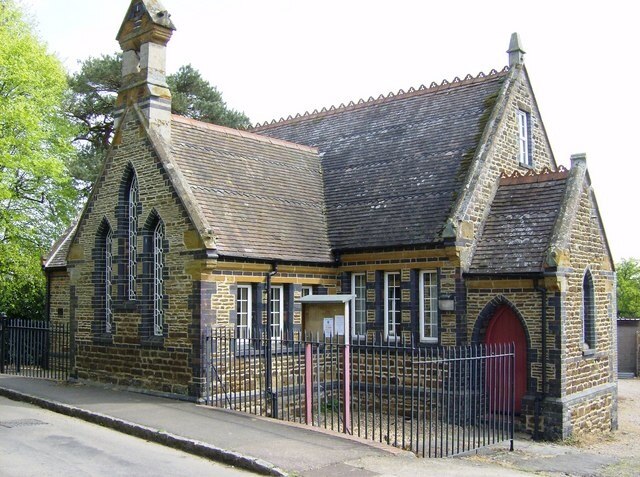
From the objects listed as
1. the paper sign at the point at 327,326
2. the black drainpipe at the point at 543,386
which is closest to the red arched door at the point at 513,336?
the black drainpipe at the point at 543,386

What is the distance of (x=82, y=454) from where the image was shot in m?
10.9

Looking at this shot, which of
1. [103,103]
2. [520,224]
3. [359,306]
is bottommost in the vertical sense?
[359,306]

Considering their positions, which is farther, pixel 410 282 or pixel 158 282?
pixel 410 282

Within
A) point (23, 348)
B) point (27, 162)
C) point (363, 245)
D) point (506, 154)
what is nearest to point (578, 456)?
point (363, 245)

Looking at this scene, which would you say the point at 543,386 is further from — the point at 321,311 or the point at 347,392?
the point at 321,311

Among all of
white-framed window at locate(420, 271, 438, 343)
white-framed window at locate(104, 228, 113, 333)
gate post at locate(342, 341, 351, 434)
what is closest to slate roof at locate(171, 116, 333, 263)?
white-framed window at locate(420, 271, 438, 343)

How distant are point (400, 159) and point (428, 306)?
16.3 feet

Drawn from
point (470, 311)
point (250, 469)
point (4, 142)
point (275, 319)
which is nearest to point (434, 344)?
point (470, 311)

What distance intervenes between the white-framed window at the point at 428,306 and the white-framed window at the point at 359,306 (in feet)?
5.77

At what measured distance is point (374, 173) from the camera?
20469mm

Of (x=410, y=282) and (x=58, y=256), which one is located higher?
(x=58, y=256)

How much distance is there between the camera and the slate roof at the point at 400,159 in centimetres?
1802

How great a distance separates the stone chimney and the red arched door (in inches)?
356

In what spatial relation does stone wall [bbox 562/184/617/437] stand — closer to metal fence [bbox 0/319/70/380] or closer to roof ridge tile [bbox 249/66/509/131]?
roof ridge tile [bbox 249/66/509/131]
